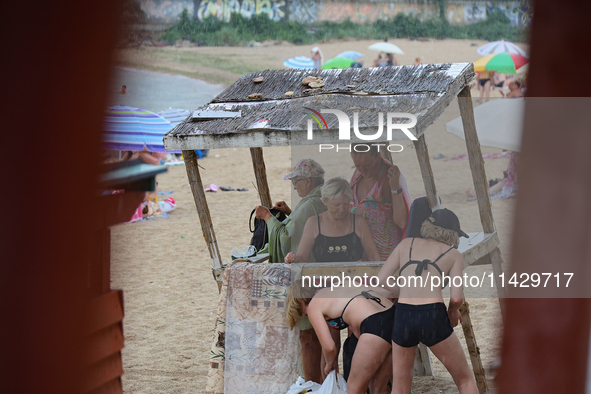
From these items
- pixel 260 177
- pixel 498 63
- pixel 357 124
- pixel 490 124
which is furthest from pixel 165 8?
pixel 498 63

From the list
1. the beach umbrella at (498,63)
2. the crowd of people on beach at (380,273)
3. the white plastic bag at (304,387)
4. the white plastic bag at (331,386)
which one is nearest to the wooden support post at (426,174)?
the crowd of people on beach at (380,273)

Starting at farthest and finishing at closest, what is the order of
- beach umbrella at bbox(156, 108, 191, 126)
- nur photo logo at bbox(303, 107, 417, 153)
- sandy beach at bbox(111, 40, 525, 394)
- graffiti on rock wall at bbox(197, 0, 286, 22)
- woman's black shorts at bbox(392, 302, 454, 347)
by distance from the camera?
beach umbrella at bbox(156, 108, 191, 126) < woman's black shorts at bbox(392, 302, 454, 347) < nur photo logo at bbox(303, 107, 417, 153) < graffiti on rock wall at bbox(197, 0, 286, 22) < sandy beach at bbox(111, 40, 525, 394)

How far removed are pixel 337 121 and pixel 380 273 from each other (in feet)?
2.54

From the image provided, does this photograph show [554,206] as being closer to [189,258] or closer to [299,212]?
[299,212]

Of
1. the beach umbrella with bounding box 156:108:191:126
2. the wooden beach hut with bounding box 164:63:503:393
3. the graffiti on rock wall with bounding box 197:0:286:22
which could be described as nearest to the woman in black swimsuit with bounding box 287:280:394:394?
the wooden beach hut with bounding box 164:63:503:393

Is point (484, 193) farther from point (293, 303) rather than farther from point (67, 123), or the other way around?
point (67, 123)

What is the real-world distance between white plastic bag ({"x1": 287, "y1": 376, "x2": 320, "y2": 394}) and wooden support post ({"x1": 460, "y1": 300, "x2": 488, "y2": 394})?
0.86 m

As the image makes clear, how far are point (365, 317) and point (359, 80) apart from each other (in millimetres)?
1451

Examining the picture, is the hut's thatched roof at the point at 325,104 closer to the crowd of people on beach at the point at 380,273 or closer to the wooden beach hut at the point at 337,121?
the wooden beach hut at the point at 337,121

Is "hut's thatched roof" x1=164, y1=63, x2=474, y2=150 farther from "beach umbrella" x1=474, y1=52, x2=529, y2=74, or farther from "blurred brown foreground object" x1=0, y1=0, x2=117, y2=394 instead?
"beach umbrella" x1=474, y1=52, x2=529, y2=74

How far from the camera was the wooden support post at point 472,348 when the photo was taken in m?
2.77

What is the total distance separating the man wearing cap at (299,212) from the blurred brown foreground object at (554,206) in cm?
270

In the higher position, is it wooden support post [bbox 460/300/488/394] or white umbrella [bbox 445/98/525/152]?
white umbrella [bbox 445/98/525/152]

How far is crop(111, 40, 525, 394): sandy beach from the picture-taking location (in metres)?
0.39
